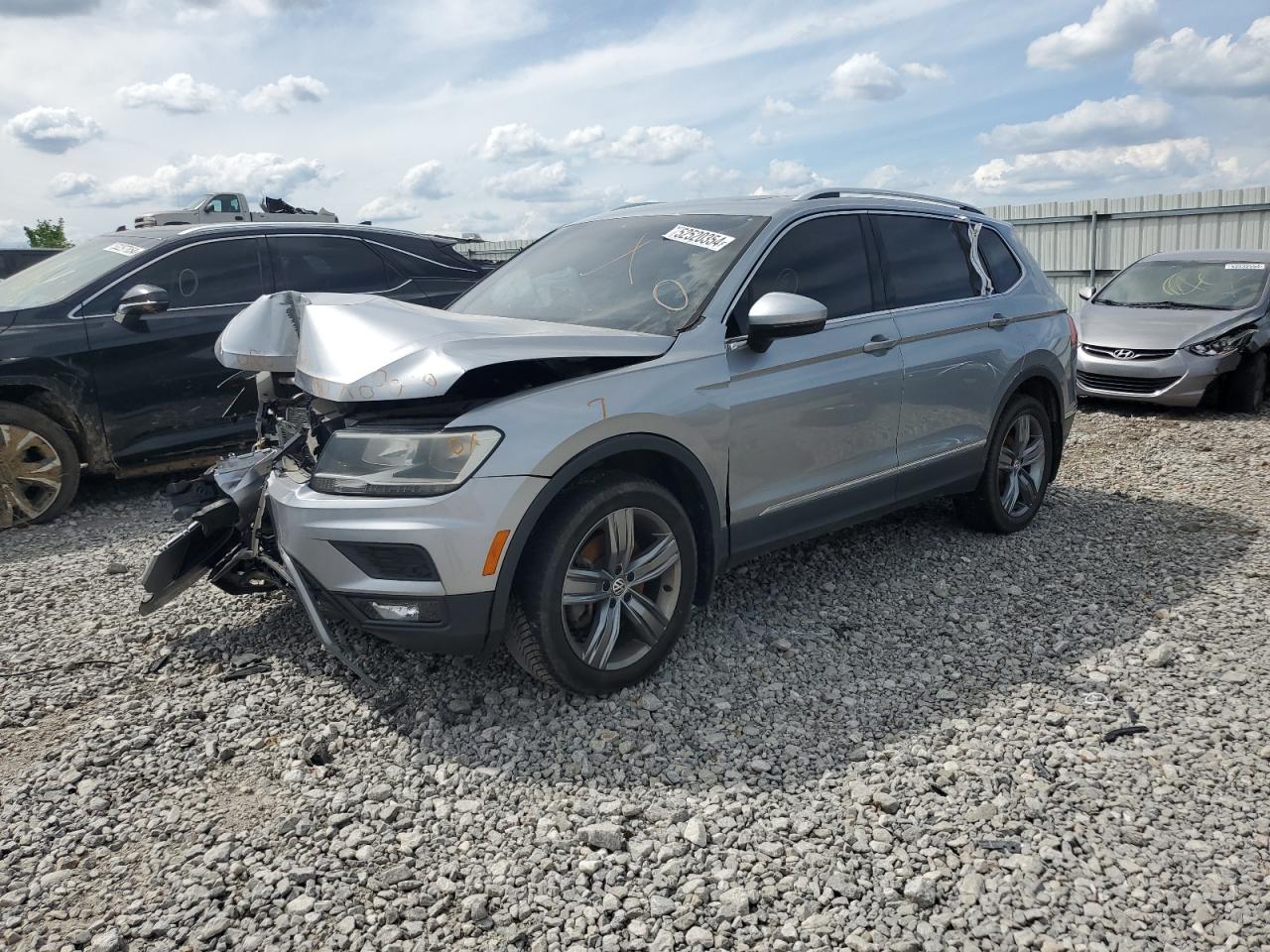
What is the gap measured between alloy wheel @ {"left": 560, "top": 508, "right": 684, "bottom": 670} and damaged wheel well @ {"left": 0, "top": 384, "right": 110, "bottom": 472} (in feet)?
13.9

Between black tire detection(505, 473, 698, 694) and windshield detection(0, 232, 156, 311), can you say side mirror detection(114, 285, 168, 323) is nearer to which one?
windshield detection(0, 232, 156, 311)

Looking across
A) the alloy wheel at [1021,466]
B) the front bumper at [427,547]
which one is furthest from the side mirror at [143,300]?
the alloy wheel at [1021,466]

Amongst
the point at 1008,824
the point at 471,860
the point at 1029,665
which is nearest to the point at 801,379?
the point at 1029,665

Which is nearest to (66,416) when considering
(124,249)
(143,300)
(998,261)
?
(143,300)

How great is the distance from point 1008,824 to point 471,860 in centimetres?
156

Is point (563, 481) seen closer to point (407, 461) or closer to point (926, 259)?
point (407, 461)

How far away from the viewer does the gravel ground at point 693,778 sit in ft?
8.52

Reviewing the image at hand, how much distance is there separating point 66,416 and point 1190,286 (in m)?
10.4

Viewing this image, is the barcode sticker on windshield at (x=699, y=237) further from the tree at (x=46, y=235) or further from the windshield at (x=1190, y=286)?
the tree at (x=46, y=235)

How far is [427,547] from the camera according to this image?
321 cm

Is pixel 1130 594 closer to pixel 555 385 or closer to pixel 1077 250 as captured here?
pixel 555 385

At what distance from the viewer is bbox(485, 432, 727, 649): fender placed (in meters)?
3.29

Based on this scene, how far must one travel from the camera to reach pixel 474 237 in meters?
8.19

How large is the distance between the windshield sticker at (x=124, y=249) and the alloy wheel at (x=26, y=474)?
1358 mm
